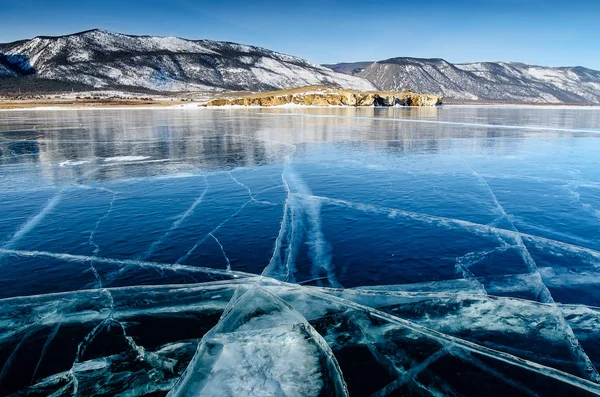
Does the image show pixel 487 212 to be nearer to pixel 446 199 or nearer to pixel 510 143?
pixel 446 199

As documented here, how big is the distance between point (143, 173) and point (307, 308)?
1428 centimetres

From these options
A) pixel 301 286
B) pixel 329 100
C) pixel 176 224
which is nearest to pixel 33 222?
pixel 176 224

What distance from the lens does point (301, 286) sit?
7.53m

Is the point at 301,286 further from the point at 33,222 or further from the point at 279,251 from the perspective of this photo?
the point at 33,222

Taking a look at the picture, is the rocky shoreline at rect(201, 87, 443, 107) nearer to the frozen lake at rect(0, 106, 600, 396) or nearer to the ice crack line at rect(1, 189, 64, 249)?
the frozen lake at rect(0, 106, 600, 396)

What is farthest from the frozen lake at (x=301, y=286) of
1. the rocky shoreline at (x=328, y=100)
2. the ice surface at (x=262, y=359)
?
the rocky shoreline at (x=328, y=100)

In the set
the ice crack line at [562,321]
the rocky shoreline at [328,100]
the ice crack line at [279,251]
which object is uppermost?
the rocky shoreline at [328,100]

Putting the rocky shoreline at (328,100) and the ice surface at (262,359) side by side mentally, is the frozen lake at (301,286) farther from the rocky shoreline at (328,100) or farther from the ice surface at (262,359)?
the rocky shoreline at (328,100)

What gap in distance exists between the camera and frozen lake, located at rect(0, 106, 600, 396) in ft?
17.1

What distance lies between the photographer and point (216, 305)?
696 cm

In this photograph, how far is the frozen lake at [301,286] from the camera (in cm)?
521

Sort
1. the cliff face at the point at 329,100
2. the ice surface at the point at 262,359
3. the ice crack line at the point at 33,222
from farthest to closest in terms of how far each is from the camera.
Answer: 1. the cliff face at the point at 329,100
2. the ice crack line at the point at 33,222
3. the ice surface at the point at 262,359

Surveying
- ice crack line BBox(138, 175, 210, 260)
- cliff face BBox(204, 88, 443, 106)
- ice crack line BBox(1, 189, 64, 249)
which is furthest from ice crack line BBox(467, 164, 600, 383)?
cliff face BBox(204, 88, 443, 106)

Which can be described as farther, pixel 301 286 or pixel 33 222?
pixel 33 222
